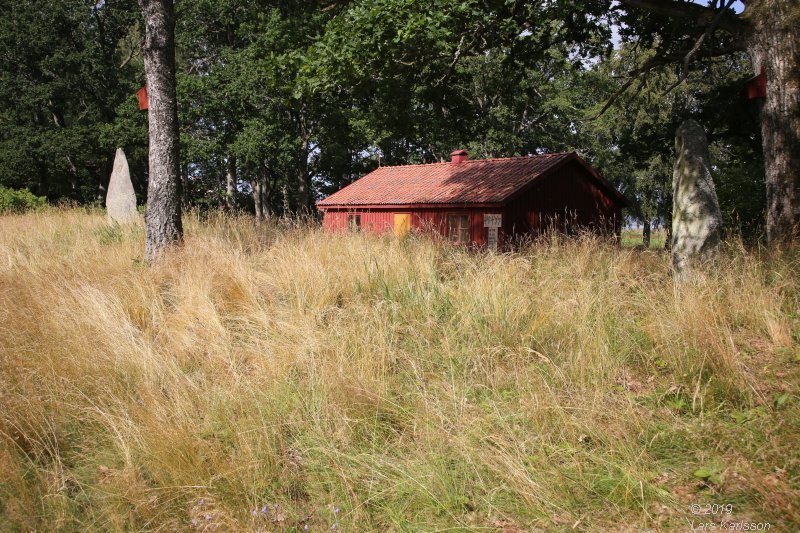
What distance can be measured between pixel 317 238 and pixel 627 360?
471cm

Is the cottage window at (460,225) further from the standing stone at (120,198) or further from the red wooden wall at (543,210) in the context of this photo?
the standing stone at (120,198)

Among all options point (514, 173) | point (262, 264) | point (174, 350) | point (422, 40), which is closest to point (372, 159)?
point (514, 173)

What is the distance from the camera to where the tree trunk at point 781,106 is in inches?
297

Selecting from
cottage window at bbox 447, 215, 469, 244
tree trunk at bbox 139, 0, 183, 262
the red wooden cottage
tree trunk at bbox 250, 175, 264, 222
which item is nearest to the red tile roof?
the red wooden cottage

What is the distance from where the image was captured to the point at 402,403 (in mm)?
3287

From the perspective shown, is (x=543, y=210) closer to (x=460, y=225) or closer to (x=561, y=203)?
(x=561, y=203)

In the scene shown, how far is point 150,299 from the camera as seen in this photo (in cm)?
508

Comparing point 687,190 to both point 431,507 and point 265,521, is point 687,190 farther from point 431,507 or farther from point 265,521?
point 265,521

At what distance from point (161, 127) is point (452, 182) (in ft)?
48.0

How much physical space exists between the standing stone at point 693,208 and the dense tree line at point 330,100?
4.35 meters

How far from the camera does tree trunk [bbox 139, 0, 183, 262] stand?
7.02m

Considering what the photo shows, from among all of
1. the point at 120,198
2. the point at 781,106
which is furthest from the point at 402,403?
the point at 120,198

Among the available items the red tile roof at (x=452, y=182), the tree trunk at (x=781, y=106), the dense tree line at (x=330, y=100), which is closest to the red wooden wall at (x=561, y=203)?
the red tile roof at (x=452, y=182)

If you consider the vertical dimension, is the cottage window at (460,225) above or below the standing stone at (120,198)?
below
